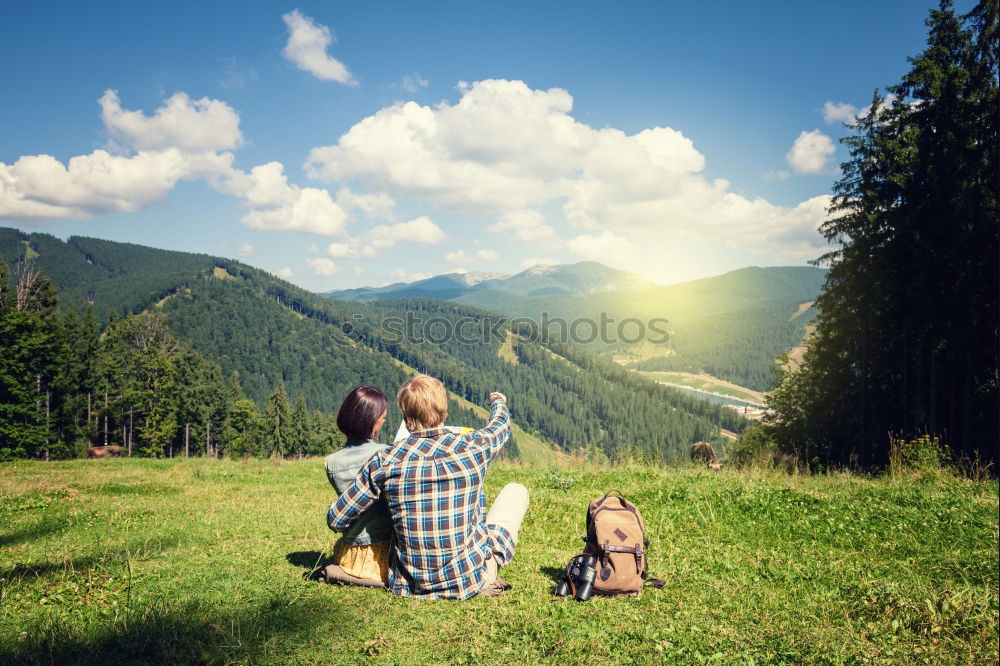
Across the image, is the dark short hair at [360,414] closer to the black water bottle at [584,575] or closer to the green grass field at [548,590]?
the green grass field at [548,590]

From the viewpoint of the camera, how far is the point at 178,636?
11.6 ft

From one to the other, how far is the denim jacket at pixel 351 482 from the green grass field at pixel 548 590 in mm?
501

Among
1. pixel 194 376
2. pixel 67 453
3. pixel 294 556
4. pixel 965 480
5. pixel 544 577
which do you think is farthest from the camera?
pixel 194 376

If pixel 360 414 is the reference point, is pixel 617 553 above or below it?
below

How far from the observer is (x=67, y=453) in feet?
121

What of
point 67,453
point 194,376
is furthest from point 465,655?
point 194,376

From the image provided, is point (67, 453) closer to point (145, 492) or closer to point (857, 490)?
point (145, 492)

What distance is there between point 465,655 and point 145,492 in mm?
10117

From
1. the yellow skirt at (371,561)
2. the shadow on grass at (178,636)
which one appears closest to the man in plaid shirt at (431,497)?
the yellow skirt at (371,561)

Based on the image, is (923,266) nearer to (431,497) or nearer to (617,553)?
(617,553)

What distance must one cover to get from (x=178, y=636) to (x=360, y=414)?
209 cm

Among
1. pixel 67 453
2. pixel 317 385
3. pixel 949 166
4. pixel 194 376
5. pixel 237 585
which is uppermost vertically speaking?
pixel 949 166

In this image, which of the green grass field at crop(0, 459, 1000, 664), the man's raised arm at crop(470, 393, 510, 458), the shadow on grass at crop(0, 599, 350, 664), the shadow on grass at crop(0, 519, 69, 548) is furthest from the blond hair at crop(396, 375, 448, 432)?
the shadow on grass at crop(0, 519, 69, 548)

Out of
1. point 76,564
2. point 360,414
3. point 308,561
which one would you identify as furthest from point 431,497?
point 76,564
